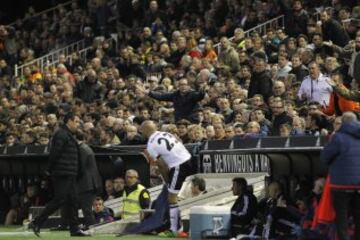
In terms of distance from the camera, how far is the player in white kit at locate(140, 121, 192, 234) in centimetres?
2008

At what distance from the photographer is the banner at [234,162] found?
21.7m

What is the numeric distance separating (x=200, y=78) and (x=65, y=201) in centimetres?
687

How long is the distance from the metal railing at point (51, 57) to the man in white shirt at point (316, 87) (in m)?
16.2

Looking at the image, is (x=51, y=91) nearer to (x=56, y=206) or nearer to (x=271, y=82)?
(x=271, y=82)

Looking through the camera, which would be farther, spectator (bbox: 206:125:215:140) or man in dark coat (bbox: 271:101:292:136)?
spectator (bbox: 206:125:215:140)

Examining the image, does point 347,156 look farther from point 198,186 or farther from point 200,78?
point 200,78

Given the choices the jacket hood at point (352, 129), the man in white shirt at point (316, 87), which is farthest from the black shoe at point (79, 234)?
the jacket hood at point (352, 129)

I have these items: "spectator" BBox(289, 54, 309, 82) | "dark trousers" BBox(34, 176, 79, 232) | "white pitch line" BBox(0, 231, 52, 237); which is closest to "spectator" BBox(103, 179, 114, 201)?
"white pitch line" BBox(0, 231, 52, 237)

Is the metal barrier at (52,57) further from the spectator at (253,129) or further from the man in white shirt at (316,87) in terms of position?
the spectator at (253,129)

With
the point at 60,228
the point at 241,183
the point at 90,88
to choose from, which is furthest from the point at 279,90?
the point at 90,88

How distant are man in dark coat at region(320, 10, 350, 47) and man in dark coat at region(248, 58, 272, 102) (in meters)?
1.67

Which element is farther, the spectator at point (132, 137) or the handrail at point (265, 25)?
the handrail at point (265, 25)

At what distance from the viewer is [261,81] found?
24578 millimetres

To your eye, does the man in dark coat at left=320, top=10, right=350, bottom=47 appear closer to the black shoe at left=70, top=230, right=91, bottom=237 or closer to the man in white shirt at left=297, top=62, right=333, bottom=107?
the man in white shirt at left=297, top=62, right=333, bottom=107
